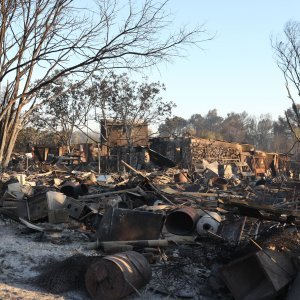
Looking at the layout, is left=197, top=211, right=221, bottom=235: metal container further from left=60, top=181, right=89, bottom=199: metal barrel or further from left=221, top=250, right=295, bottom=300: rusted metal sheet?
left=60, top=181, right=89, bottom=199: metal barrel

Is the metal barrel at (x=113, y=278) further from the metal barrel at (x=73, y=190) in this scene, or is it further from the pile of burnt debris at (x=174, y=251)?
the metal barrel at (x=73, y=190)

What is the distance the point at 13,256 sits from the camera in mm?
6664

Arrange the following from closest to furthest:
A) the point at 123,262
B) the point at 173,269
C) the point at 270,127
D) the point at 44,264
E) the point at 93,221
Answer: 1. the point at 123,262
2. the point at 173,269
3. the point at 44,264
4. the point at 93,221
5. the point at 270,127

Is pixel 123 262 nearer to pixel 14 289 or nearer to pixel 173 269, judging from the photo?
pixel 173 269

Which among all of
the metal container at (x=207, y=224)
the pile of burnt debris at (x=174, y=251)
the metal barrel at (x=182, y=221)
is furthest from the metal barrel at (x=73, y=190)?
the metal container at (x=207, y=224)

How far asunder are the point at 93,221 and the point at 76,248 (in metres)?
2.05

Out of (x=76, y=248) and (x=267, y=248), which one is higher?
(x=267, y=248)

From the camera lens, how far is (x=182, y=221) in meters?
8.73

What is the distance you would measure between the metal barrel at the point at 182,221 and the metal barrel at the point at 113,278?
3296 mm

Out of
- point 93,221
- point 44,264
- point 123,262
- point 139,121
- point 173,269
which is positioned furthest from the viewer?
point 139,121

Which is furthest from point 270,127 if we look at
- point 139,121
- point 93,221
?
point 93,221

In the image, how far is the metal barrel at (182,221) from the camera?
8.39 meters

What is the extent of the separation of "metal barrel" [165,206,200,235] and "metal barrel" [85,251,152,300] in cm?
330

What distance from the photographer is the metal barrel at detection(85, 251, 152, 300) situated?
490 cm
